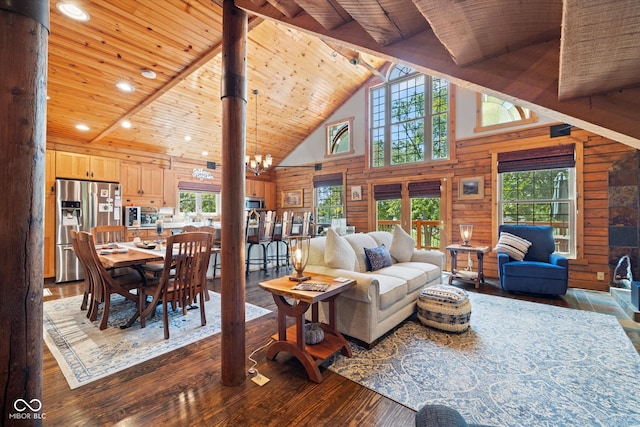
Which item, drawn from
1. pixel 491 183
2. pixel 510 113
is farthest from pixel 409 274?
pixel 510 113

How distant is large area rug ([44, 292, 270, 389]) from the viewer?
217 centimetres

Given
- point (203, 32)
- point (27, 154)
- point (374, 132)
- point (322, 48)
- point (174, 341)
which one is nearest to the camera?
point (27, 154)

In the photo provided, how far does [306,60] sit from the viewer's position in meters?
5.57

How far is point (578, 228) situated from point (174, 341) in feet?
19.5

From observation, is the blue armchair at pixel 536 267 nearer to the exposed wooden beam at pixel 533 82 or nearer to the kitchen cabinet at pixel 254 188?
the exposed wooden beam at pixel 533 82

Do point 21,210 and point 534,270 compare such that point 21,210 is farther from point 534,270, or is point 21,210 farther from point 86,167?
point 86,167

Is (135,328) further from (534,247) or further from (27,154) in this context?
(534,247)

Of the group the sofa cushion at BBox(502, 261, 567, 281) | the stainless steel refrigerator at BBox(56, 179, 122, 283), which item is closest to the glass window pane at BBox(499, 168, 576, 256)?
the sofa cushion at BBox(502, 261, 567, 281)

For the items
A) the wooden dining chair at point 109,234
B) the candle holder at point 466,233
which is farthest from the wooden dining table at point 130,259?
the candle holder at point 466,233

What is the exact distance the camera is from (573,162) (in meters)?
4.43

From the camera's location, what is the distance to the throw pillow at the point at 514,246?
13.9ft

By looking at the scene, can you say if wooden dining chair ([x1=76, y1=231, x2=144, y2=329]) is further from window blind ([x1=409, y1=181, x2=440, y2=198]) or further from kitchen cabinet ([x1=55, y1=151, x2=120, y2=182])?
window blind ([x1=409, y1=181, x2=440, y2=198])

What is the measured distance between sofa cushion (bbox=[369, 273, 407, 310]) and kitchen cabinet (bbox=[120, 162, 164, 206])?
5736 millimetres

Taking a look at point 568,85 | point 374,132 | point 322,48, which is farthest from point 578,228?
point 322,48
